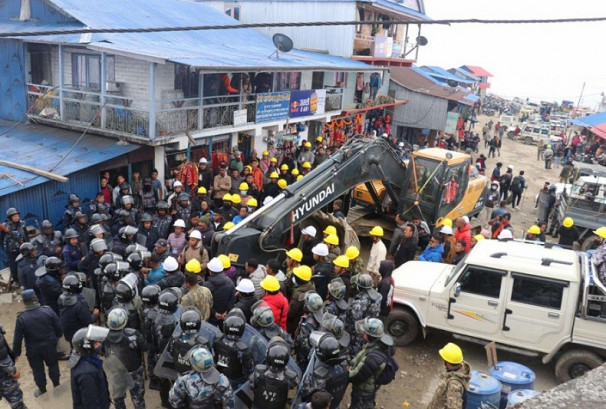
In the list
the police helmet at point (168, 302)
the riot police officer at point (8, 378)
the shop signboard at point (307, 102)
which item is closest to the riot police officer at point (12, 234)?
the riot police officer at point (8, 378)

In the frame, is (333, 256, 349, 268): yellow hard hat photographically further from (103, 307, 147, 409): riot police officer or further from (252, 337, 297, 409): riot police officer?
(103, 307, 147, 409): riot police officer

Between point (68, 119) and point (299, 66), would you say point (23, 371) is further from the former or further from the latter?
point (299, 66)

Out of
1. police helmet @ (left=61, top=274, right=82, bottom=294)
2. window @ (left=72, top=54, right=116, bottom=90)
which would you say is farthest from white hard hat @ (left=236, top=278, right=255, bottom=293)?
window @ (left=72, top=54, right=116, bottom=90)

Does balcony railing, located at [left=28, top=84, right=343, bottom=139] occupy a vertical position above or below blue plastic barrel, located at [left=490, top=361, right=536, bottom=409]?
above

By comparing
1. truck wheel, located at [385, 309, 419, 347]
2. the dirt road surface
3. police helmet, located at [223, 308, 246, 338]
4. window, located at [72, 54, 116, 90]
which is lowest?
the dirt road surface

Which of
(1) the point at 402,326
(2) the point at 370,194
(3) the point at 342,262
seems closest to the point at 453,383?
(3) the point at 342,262

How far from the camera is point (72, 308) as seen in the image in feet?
20.9

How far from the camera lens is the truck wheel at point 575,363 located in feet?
22.7

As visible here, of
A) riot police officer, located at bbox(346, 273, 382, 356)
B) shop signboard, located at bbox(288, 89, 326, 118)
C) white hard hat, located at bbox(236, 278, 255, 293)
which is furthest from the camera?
shop signboard, located at bbox(288, 89, 326, 118)

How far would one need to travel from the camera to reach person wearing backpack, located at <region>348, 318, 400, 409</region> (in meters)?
5.35

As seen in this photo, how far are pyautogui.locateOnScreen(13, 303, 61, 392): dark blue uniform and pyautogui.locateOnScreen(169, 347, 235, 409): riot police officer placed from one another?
2.51 m

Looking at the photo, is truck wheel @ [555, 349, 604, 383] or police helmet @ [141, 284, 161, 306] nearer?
police helmet @ [141, 284, 161, 306]

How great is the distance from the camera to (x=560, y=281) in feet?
22.6

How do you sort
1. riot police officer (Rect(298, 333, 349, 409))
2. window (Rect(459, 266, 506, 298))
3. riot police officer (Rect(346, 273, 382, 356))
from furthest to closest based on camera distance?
window (Rect(459, 266, 506, 298)) < riot police officer (Rect(346, 273, 382, 356)) < riot police officer (Rect(298, 333, 349, 409))
